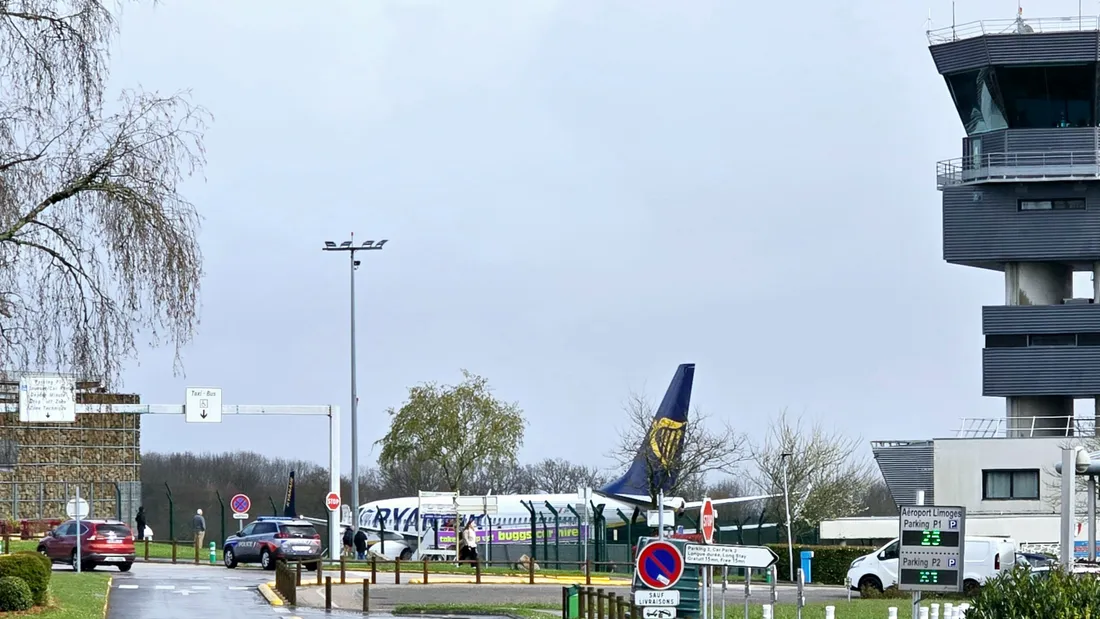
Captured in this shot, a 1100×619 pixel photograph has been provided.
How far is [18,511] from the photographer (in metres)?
71.0

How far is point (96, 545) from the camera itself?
43406mm

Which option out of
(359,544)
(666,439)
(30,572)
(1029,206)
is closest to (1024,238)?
(1029,206)

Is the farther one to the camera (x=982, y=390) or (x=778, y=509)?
(x=778, y=509)

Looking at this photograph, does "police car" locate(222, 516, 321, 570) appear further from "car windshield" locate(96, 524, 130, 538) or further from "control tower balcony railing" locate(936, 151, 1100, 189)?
"control tower balcony railing" locate(936, 151, 1100, 189)

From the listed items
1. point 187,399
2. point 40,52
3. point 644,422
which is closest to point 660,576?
point 40,52

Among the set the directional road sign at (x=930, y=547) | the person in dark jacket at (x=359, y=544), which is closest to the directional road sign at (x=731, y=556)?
the directional road sign at (x=930, y=547)

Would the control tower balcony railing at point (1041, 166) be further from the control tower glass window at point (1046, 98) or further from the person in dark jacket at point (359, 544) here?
the person in dark jacket at point (359, 544)

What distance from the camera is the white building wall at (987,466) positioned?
232ft

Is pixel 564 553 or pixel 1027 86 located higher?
pixel 1027 86

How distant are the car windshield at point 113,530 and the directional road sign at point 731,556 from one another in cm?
2799

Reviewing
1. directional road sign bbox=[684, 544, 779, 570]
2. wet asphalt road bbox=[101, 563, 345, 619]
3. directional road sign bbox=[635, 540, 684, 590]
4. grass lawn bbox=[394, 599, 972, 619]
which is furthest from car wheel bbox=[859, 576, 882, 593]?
directional road sign bbox=[635, 540, 684, 590]

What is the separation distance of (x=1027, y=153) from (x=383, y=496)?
Answer: 66.2 m

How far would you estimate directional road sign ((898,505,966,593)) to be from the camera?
18.3 m

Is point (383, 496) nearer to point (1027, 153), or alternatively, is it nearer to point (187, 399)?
point (1027, 153)
